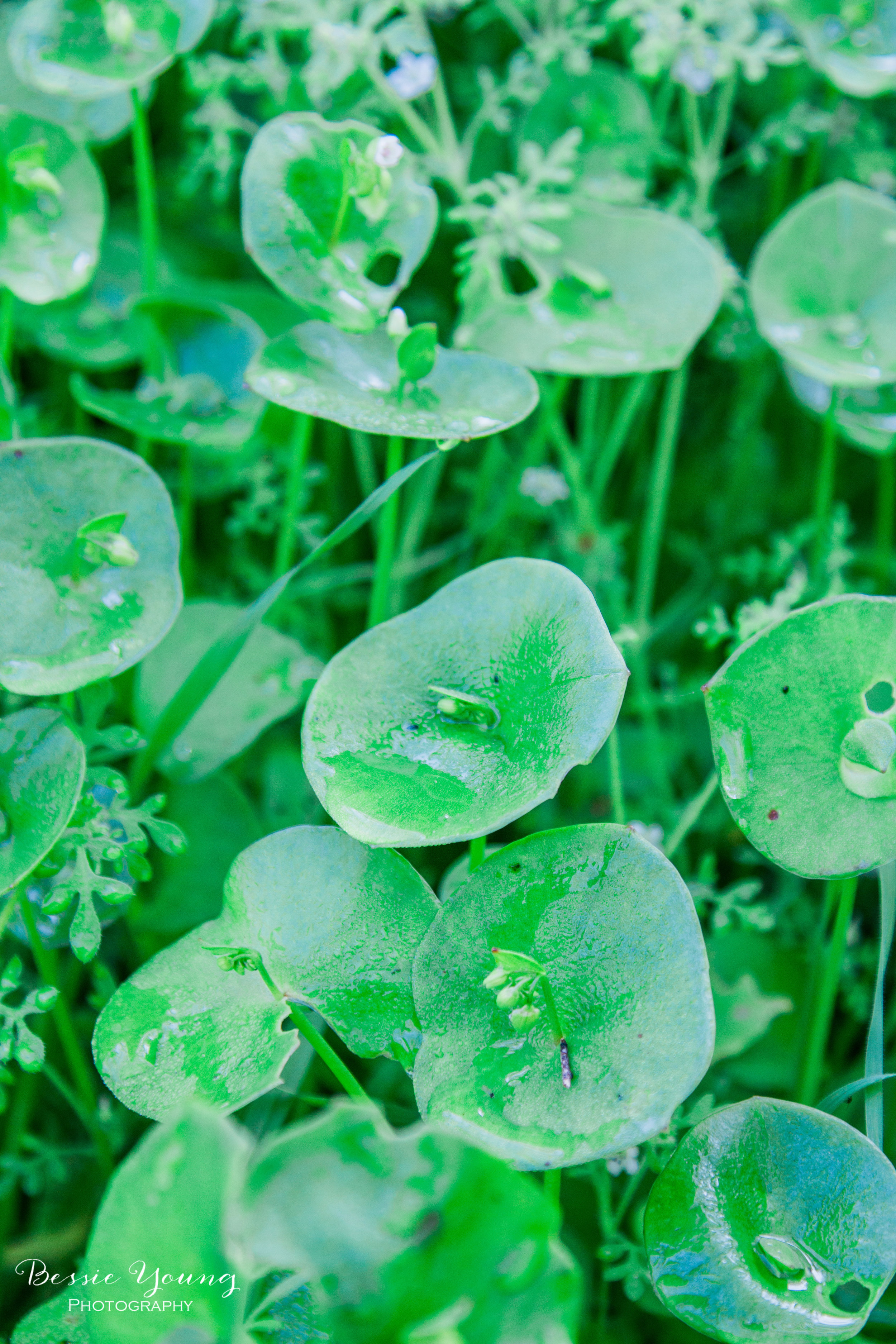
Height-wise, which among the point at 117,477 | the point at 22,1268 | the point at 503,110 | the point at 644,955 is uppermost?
the point at 503,110

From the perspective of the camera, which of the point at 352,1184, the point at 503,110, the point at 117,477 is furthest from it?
the point at 503,110

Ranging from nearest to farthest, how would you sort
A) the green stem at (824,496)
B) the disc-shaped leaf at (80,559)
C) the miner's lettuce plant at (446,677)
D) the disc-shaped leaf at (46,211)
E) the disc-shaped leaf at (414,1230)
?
1. the disc-shaped leaf at (414,1230)
2. the miner's lettuce plant at (446,677)
3. the disc-shaped leaf at (80,559)
4. the disc-shaped leaf at (46,211)
5. the green stem at (824,496)

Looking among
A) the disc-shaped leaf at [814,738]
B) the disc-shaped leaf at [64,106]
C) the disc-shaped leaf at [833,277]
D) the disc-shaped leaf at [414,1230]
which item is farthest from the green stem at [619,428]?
the disc-shaped leaf at [414,1230]

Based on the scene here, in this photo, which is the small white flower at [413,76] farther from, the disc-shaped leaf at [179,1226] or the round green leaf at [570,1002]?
the disc-shaped leaf at [179,1226]

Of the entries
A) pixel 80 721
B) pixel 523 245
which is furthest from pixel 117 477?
pixel 523 245

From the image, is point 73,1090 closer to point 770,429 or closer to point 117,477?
point 117,477
